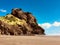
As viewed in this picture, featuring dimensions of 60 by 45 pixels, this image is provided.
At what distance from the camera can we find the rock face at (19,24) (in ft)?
255

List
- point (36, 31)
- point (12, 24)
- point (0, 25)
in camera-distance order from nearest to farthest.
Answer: point (0, 25), point (12, 24), point (36, 31)

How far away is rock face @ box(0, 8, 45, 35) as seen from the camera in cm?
7775

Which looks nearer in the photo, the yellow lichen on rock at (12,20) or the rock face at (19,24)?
the rock face at (19,24)

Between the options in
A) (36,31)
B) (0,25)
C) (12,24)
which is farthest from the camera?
(36,31)

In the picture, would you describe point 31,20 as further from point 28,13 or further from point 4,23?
point 4,23

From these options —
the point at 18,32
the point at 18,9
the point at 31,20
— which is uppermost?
the point at 18,9

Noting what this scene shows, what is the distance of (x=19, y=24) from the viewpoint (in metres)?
83.6

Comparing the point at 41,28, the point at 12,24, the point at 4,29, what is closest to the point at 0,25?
the point at 4,29

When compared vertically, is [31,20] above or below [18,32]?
above

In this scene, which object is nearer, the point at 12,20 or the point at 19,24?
the point at 19,24

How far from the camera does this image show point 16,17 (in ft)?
299

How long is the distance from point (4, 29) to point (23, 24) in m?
12.6

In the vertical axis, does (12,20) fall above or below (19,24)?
above

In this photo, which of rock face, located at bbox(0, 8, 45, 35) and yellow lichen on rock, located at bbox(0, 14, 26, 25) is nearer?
rock face, located at bbox(0, 8, 45, 35)
